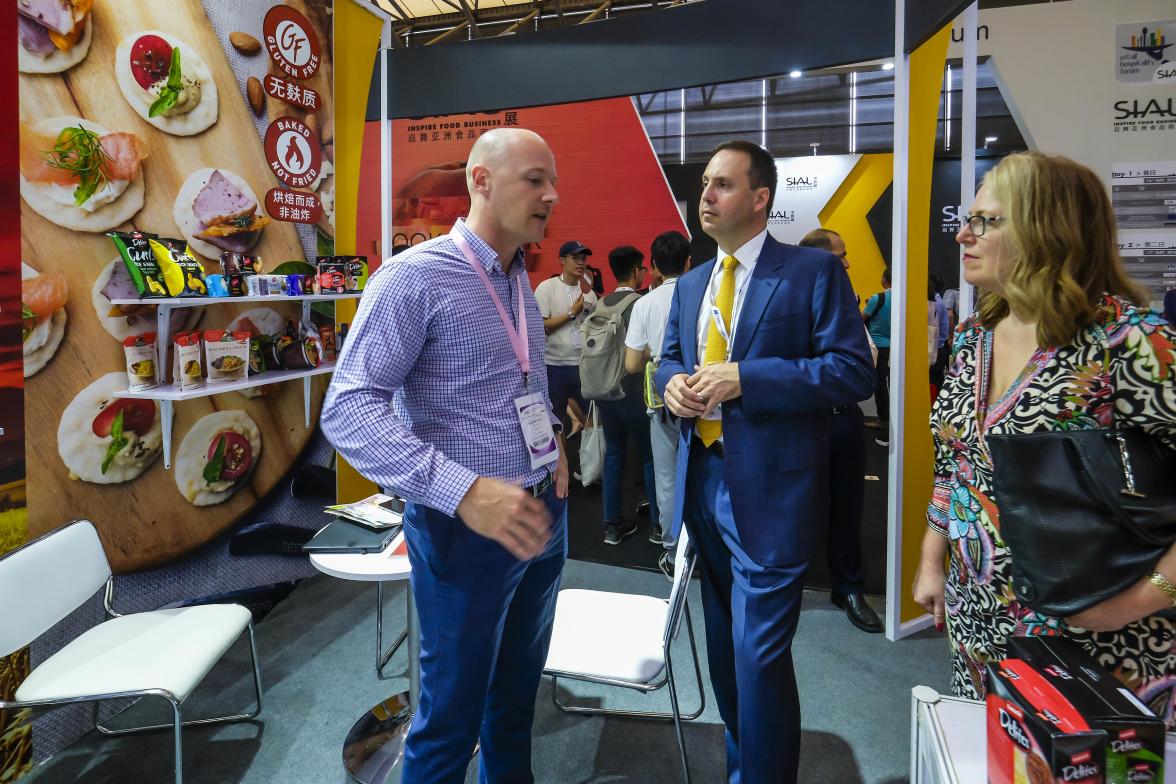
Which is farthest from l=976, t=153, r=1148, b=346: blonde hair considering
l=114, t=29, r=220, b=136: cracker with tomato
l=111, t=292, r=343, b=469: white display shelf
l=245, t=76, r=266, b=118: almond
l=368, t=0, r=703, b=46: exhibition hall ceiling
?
l=368, t=0, r=703, b=46: exhibition hall ceiling

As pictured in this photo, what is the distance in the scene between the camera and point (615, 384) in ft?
12.7

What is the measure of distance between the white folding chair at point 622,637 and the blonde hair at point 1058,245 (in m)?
1.05

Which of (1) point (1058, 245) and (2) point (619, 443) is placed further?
(2) point (619, 443)

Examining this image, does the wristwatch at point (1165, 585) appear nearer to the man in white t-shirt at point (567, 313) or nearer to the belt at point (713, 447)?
the belt at point (713, 447)

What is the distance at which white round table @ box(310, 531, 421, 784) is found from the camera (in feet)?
6.65

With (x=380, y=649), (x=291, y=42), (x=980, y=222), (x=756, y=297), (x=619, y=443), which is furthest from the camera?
(x=619, y=443)

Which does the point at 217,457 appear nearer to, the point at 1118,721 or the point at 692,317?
the point at 692,317

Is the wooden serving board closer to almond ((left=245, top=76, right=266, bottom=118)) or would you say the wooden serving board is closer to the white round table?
almond ((left=245, top=76, right=266, bottom=118))

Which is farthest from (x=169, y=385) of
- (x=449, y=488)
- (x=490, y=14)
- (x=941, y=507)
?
(x=490, y=14)

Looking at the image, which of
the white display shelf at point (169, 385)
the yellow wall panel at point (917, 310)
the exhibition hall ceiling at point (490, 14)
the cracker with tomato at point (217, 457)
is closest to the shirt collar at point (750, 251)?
the yellow wall panel at point (917, 310)

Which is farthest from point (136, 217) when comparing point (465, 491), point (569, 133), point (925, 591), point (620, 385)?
point (569, 133)

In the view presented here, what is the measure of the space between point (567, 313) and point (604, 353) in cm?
71

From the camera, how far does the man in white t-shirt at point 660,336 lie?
3361 mm

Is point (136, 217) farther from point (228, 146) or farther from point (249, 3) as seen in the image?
point (249, 3)
